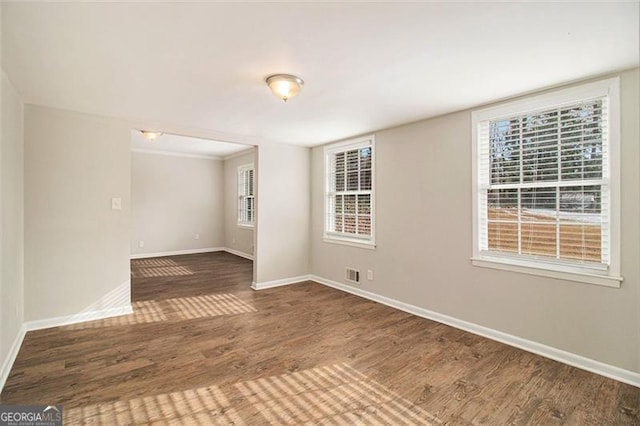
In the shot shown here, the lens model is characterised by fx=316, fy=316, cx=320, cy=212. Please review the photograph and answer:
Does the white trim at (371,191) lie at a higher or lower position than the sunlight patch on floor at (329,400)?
higher

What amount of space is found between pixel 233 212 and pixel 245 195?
0.73 metres

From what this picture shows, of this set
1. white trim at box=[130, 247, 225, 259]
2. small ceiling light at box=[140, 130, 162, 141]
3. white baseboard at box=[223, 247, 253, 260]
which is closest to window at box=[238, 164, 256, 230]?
white baseboard at box=[223, 247, 253, 260]

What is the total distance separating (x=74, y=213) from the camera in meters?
3.54

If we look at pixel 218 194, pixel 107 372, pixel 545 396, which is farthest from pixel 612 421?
pixel 218 194

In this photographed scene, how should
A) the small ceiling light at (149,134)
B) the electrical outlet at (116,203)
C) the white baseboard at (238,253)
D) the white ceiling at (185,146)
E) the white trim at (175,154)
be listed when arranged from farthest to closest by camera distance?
1. the white baseboard at (238,253)
2. the white trim at (175,154)
3. the white ceiling at (185,146)
4. the small ceiling light at (149,134)
5. the electrical outlet at (116,203)

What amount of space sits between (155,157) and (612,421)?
8583 millimetres

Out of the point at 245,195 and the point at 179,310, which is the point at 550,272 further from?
the point at 245,195

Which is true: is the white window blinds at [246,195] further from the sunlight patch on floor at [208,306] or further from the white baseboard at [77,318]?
the white baseboard at [77,318]

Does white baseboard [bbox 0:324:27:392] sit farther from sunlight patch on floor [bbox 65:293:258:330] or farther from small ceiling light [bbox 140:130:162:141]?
small ceiling light [bbox 140:130:162:141]

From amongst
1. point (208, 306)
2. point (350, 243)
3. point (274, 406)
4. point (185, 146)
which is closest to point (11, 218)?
point (208, 306)

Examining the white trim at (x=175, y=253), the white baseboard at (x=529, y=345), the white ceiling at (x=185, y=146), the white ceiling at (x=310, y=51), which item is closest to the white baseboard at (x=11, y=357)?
the white ceiling at (x=310, y=51)

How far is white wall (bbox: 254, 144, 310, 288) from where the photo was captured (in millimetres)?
5000

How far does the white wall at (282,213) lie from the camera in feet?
16.4

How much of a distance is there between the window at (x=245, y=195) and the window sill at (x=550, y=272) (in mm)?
5556
